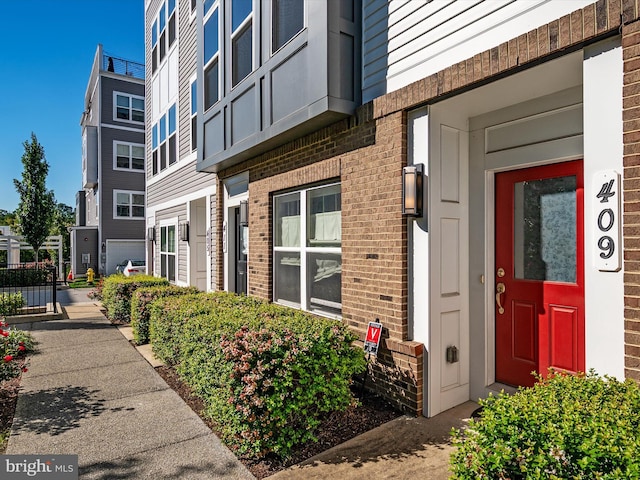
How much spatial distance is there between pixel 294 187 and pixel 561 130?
3493 mm

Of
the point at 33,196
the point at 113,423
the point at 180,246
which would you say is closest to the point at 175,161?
the point at 180,246

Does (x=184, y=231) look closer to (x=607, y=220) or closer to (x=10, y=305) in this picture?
(x=10, y=305)

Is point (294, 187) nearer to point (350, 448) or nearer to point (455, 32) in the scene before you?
point (455, 32)

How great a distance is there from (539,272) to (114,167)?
76.1ft

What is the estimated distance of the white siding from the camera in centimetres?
314

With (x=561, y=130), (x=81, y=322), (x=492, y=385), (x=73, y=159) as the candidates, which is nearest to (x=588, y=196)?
(x=561, y=130)

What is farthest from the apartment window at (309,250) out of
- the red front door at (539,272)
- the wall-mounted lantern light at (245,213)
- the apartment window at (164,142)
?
the apartment window at (164,142)

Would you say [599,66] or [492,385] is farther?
[492,385]

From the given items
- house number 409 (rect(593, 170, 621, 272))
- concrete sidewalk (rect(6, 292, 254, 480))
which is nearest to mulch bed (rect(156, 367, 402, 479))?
concrete sidewalk (rect(6, 292, 254, 480))

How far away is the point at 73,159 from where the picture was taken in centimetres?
3130

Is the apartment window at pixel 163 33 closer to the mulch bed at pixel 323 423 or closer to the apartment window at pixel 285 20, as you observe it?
the apartment window at pixel 285 20

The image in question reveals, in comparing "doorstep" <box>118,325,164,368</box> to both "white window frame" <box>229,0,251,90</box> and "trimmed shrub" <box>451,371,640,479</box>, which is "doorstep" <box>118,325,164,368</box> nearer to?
"white window frame" <box>229,0,251,90</box>

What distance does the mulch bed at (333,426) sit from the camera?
3230 mm

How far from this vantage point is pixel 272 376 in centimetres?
328
